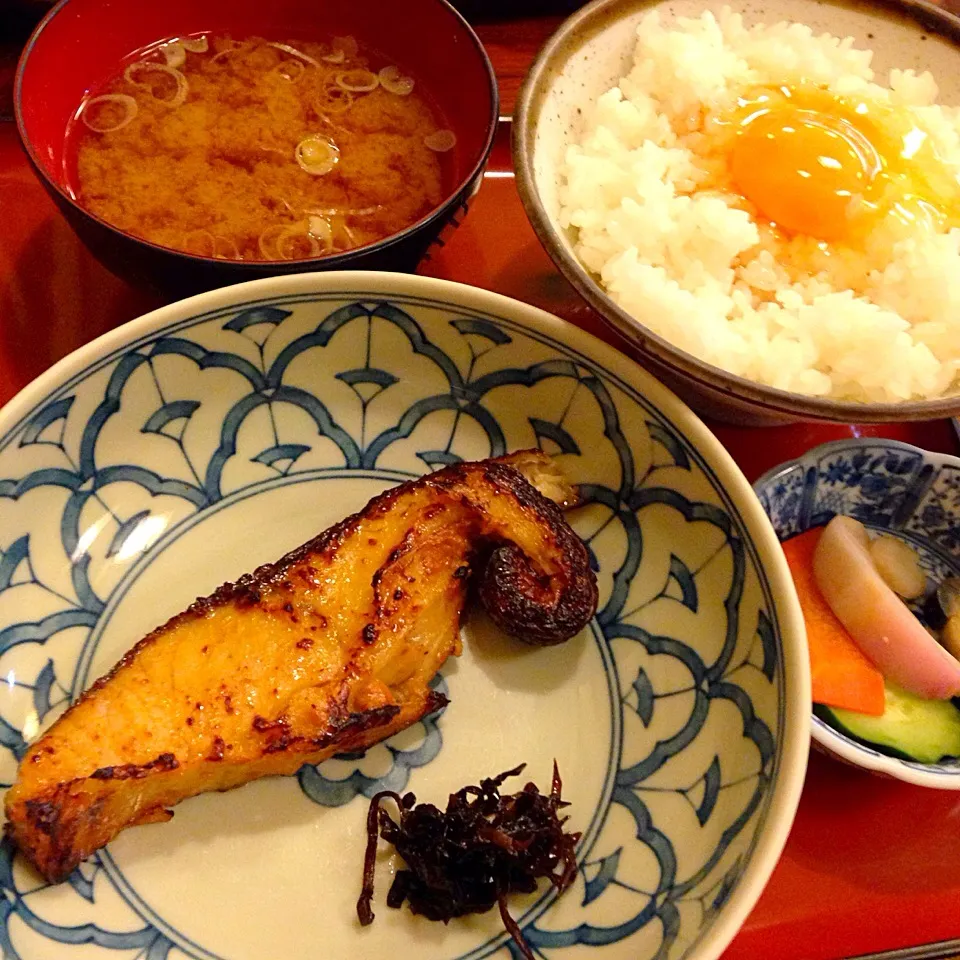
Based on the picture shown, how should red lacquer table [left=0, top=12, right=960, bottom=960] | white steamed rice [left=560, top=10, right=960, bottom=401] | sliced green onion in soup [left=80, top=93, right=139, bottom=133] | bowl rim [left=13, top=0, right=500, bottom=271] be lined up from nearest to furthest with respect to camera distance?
red lacquer table [left=0, top=12, right=960, bottom=960] < bowl rim [left=13, top=0, right=500, bottom=271] < white steamed rice [left=560, top=10, right=960, bottom=401] < sliced green onion in soup [left=80, top=93, right=139, bottom=133]

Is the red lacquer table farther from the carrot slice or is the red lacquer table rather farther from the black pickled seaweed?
the black pickled seaweed

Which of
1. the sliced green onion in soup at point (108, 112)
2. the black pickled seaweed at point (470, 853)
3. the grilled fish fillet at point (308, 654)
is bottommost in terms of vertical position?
the black pickled seaweed at point (470, 853)

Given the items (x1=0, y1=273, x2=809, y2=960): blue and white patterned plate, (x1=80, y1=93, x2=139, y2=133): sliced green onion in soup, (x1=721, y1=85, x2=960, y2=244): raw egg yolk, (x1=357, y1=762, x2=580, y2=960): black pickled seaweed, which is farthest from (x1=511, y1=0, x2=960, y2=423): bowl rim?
(x1=80, y1=93, x2=139, y2=133): sliced green onion in soup

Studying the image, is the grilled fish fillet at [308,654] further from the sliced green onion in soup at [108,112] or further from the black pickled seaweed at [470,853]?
the sliced green onion in soup at [108,112]

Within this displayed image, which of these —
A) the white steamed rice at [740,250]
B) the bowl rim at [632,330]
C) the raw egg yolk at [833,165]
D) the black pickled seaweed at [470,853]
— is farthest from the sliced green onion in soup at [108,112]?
the black pickled seaweed at [470,853]

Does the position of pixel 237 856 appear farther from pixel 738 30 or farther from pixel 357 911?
pixel 738 30

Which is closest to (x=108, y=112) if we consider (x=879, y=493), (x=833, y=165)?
(x=833, y=165)

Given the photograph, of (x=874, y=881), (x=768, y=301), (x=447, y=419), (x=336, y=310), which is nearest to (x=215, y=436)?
(x=336, y=310)
